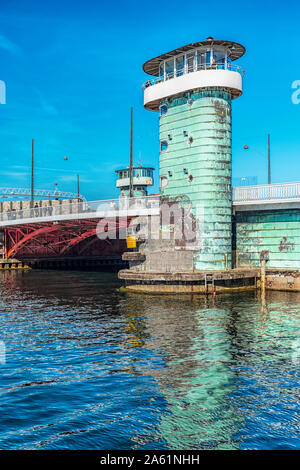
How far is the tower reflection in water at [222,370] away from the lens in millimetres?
11805

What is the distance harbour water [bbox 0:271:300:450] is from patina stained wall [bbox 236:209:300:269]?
834 centimetres

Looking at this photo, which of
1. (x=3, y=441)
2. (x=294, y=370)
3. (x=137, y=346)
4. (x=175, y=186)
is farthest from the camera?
(x=175, y=186)

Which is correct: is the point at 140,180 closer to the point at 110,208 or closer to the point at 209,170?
the point at 110,208

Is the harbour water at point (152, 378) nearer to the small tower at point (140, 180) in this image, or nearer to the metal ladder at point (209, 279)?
the metal ladder at point (209, 279)

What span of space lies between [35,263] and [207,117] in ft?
156

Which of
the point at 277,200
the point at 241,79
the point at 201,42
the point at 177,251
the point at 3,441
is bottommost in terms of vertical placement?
the point at 3,441

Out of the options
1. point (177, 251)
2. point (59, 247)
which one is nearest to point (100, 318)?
point (177, 251)

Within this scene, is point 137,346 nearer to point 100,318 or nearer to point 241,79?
point 100,318

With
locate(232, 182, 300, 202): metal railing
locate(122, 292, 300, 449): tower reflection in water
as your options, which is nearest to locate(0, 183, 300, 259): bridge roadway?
locate(232, 182, 300, 202): metal railing

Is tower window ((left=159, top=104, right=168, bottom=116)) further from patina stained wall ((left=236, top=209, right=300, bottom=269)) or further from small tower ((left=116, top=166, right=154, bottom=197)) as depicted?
small tower ((left=116, top=166, right=154, bottom=197))

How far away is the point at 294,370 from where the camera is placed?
16844mm

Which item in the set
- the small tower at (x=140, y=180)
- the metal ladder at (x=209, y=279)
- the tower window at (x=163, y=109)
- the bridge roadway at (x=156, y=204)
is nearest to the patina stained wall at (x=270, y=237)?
the bridge roadway at (x=156, y=204)

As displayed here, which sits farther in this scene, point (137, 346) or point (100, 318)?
point (100, 318)

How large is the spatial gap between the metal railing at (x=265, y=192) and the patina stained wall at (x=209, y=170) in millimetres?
1509
